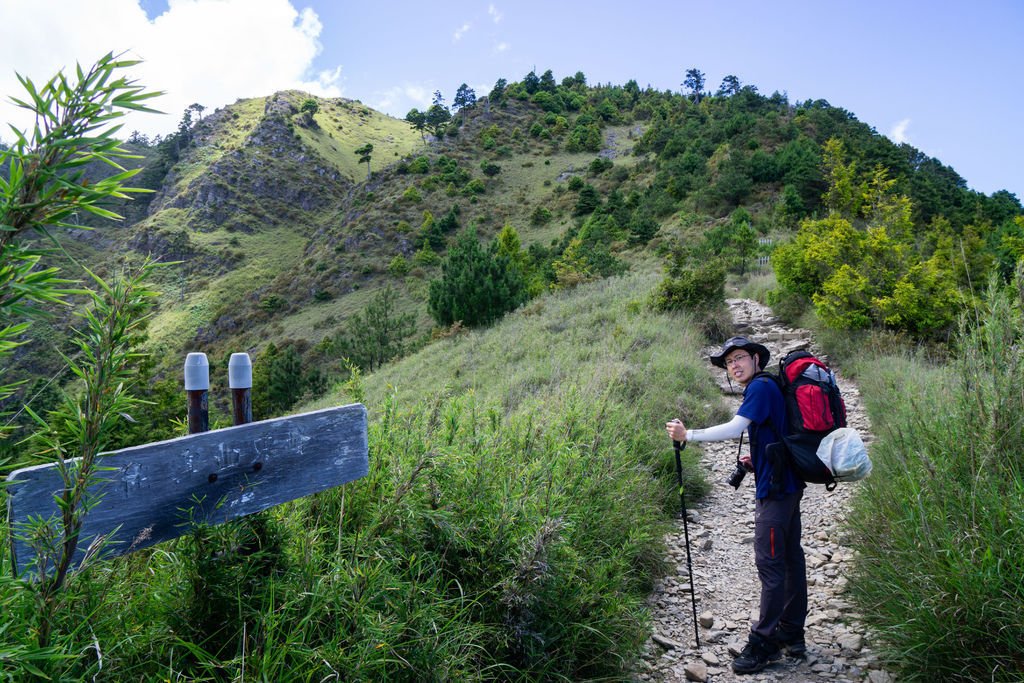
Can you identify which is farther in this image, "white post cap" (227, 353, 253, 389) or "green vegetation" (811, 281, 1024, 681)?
"green vegetation" (811, 281, 1024, 681)

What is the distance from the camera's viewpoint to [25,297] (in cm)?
87

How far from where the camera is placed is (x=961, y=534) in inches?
97.0

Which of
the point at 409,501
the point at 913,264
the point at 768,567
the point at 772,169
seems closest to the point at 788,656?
the point at 768,567

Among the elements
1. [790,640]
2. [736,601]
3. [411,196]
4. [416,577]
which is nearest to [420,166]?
[411,196]

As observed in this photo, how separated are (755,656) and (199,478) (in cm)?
304

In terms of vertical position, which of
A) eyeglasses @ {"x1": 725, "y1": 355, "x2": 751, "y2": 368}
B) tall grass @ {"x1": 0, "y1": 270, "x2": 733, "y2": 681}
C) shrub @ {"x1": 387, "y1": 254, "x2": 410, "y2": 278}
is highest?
shrub @ {"x1": 387, "y1": 254, "x2": 410, "y2": 278}

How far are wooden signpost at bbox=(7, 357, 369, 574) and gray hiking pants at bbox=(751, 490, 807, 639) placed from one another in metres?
2.43

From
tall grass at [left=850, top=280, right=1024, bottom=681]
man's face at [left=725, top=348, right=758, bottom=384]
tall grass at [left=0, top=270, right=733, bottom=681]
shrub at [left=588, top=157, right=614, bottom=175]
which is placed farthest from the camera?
shrub at [left=588, top=157, right=614, bottom=175]

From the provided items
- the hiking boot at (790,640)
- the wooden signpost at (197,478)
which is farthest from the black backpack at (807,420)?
the wooden signpost at (197,478)

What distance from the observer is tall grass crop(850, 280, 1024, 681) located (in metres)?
2.24

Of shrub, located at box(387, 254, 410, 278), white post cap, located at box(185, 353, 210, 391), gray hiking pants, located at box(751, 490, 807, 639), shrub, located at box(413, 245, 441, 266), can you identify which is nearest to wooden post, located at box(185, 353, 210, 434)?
white post cap, located at box(185, 353, 210, 391)

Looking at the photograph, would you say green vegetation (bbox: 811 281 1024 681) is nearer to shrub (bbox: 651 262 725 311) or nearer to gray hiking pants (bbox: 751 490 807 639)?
gray hiking pants (bbox: 751 490 807 639)

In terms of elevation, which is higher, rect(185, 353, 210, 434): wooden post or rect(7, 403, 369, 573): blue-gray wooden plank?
rect(185, 353, 210, 434): wooden post

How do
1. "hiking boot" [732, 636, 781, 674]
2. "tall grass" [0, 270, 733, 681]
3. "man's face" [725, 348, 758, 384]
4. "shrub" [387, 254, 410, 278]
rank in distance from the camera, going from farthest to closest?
1. "shrub" [387, 254, 410, 278]
2. "man's face" [725, 348, 758, 384]
3. "hiking boot" [732, 636, 781, 674]
4. "tall grass" [0, 270, 733, 681]
